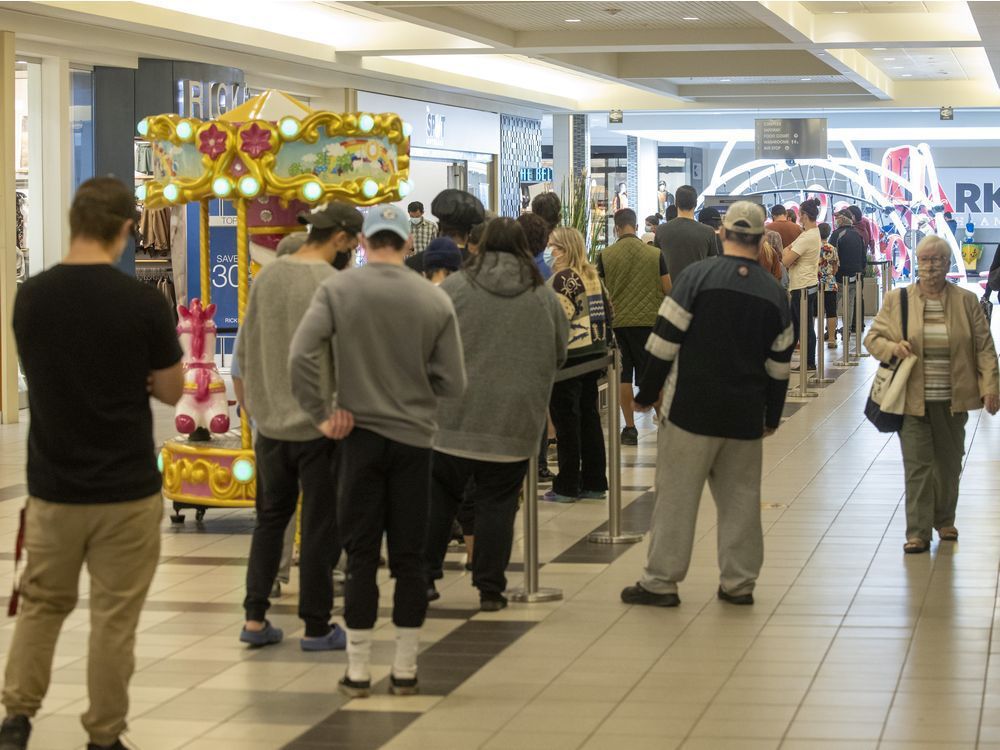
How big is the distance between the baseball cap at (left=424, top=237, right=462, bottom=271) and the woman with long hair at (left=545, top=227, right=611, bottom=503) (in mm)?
1843

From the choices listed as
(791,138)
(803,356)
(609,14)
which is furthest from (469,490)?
(791,138)

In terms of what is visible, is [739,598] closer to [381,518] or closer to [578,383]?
[381,518]

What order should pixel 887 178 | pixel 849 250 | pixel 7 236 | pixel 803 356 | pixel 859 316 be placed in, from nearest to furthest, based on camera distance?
pixel 7 236 < pixel 803 356 < pixel 859 316 < pixel 849 250 < pixel 887 178

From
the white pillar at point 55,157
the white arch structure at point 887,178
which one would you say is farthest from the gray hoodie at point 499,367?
the white arch structure at point 887,178

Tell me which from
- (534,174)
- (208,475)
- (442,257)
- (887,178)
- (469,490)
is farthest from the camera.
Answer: (887,178)

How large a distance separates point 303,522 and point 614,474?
2.34 meters

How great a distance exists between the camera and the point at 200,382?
8.44 metres

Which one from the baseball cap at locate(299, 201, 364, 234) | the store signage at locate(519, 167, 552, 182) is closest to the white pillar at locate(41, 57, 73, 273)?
the baseball cap at locate(299, 201, 364, 234)

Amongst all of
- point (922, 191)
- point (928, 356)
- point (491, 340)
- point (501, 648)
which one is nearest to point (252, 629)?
point (501, 648)

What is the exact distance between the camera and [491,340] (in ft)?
19.2

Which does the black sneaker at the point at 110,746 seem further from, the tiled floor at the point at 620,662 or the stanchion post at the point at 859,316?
the stanchion post at the point at 859,316

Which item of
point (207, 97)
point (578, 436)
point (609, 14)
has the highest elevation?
point (609, 14)

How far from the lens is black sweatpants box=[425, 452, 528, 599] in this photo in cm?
595

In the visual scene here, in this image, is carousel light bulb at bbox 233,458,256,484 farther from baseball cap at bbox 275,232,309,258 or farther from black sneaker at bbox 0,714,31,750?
black sneaker at bbox 0,714,31,750
